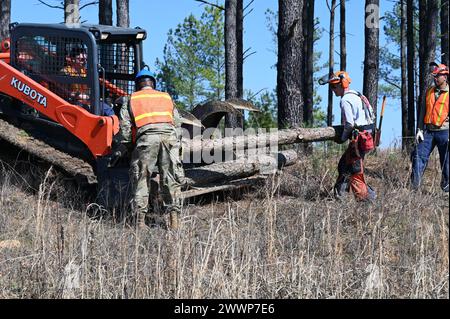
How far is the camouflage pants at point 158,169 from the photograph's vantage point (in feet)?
31.8

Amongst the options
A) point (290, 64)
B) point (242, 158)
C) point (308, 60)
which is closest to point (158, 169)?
point (242, 158)

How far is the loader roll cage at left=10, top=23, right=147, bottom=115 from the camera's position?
1053 centimetres

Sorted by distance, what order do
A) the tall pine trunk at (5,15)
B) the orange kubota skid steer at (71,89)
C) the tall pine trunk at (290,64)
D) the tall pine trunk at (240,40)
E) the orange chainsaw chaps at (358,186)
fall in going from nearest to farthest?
the orange kubota skid steer at (71,89) → the orange chainsaw chaps at (358,186) → the tall pine trunk at (290,64) → the tall pine trunk at (5,15) → the tall pine trunk at (240,40)

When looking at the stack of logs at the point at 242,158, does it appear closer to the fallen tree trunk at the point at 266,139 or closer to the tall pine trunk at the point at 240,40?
the fallen tree trunk at the point at 266,139

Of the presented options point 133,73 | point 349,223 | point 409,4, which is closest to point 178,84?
point 409,4

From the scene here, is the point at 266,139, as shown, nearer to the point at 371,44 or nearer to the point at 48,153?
the point at 48,153

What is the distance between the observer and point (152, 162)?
9750 millimetres

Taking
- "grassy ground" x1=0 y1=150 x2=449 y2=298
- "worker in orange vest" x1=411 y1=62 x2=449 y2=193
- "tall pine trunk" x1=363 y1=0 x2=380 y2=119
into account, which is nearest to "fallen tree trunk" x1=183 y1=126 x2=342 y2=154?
"worker in orange vest" x1=411 y1=62 x2=449 y2=193

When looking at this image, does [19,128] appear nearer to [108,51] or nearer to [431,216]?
[108,51]

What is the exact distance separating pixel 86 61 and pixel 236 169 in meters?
2.44

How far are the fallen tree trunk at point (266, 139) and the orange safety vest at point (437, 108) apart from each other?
4.14 ft

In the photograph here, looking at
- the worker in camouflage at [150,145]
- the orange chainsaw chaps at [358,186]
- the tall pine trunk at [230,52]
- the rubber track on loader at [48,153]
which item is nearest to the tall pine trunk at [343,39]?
the tall pine trunk at [230,52]

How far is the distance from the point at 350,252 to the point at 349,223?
3.91 feet

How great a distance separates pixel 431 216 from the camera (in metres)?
8.71
